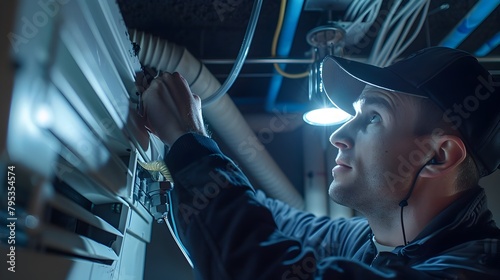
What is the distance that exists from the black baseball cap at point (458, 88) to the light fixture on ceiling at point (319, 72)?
0.94ft

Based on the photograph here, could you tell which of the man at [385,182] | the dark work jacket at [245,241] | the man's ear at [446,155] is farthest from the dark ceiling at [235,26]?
the dark work jacket at [245,241]

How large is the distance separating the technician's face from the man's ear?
0.03m

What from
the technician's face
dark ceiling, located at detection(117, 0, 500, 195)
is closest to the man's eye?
the technician's face

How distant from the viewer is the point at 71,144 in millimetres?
455

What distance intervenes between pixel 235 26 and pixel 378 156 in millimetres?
834

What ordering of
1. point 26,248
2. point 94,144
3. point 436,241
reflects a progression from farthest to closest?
1. point 436,241
2. point 94,144
3. point 26,248

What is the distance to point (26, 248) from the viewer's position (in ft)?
1.20

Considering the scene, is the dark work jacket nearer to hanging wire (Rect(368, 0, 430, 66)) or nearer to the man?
the man

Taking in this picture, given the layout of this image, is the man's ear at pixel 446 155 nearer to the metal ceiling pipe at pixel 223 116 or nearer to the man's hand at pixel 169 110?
the man's hand at pixel 169 110

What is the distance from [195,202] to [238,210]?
69mm

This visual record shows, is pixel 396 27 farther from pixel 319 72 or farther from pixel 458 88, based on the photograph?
pixel 458 88

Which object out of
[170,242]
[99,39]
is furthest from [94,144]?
[170,242]

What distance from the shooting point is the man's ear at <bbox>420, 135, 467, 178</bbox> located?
2.65ft

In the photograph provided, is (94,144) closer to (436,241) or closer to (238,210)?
(238,210)
